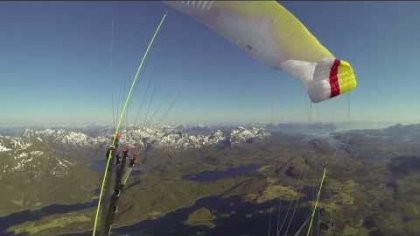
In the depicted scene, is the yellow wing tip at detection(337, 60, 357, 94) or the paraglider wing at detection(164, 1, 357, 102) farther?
the yellow wing tip at detection(337, 60, 357, 94)

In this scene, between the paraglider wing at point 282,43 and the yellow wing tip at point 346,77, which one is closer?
the paraglider wing at point 282,43

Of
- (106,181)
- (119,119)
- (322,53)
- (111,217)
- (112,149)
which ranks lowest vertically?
(111,217)

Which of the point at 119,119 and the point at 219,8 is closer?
the point at 219,8

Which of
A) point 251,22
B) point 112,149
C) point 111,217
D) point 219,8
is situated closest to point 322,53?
point 251,22

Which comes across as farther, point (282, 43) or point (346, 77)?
point (346, 77)

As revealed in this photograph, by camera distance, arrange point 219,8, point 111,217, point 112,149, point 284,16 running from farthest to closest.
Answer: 1. point 111,217
2. point 112,149
3. point 284,16
4. point 219,8

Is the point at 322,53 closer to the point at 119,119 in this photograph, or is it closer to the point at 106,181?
the point at 119,119

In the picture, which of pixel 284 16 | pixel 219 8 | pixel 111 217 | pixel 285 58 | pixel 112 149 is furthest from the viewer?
pixel 111 217

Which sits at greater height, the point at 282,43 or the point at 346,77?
the point at 282,43
